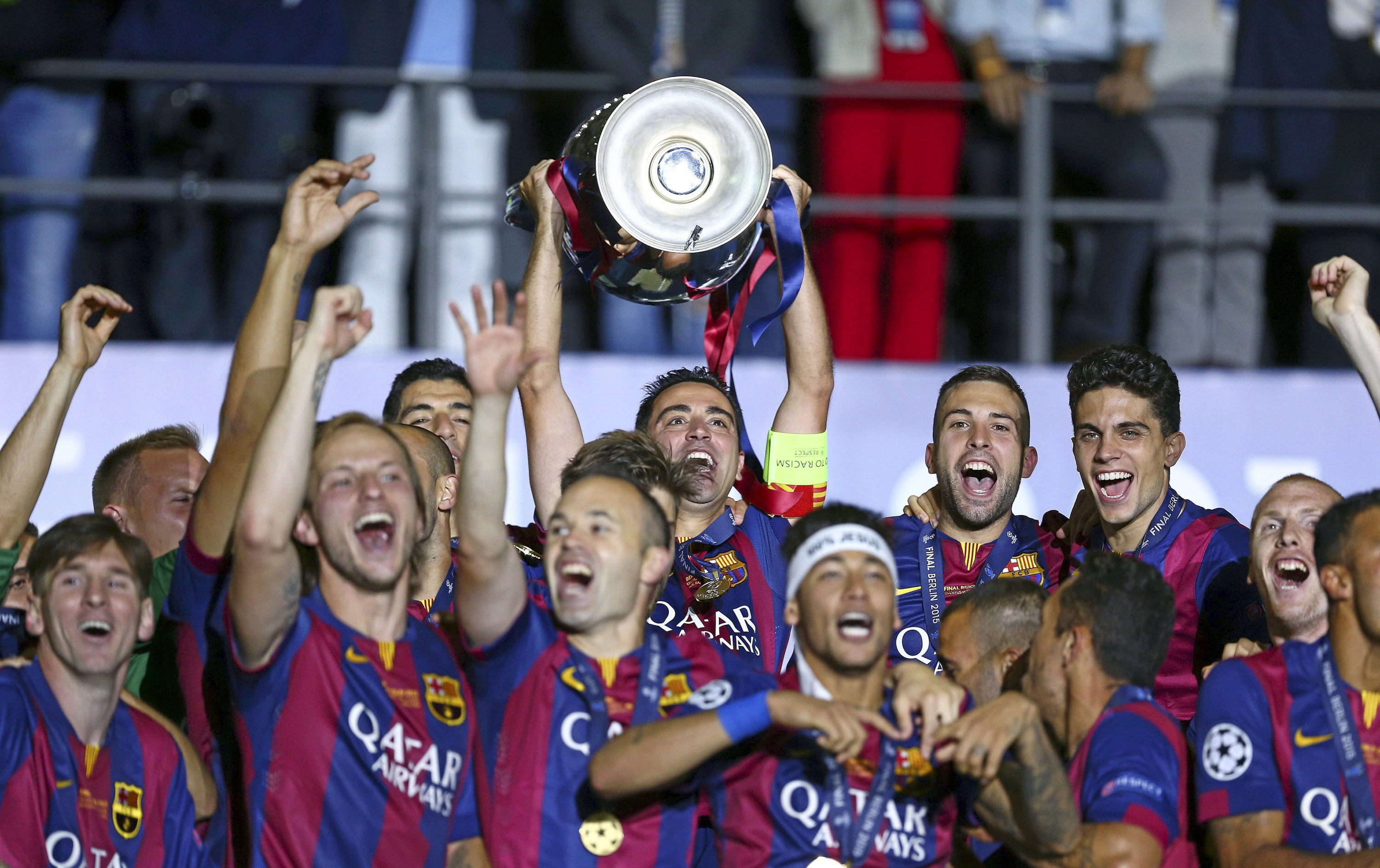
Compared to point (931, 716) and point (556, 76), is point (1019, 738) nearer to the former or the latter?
point (931, 716)

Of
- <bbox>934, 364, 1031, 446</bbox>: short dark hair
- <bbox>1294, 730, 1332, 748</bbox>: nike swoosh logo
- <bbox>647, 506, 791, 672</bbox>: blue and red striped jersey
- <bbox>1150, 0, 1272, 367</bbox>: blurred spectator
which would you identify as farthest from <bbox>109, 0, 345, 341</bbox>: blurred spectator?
<bbox>1294, 730, 1332, 748</bbox>: nike swoosh logo

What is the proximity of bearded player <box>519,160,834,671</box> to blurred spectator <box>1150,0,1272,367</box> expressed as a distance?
2937 mm

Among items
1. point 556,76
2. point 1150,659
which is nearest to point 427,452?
point 1150,659

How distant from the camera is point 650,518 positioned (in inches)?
166

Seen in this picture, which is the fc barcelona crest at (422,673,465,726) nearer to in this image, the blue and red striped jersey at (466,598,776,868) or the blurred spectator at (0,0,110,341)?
the blue and red striped jersey at (466,598,776,868)

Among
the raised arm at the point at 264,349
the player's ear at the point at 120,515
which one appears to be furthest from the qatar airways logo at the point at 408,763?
the player's ear at the point at 120,515

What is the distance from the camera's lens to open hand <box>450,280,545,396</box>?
3.96 meters

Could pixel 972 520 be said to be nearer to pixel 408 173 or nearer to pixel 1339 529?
pixel 1339 529

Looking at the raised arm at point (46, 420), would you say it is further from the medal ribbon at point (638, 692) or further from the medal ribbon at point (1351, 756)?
the medal ribbon at point (1351, 756)

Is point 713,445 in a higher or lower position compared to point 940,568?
higher

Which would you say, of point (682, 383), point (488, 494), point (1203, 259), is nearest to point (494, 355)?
point (488, 494)

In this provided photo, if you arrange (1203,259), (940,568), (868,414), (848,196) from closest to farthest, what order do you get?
1. (940,568)
2. (868,414)
3. (848,196)
4. (1203,259)

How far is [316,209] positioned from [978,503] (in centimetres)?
229

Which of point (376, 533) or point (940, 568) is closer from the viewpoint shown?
point (376, 533)
